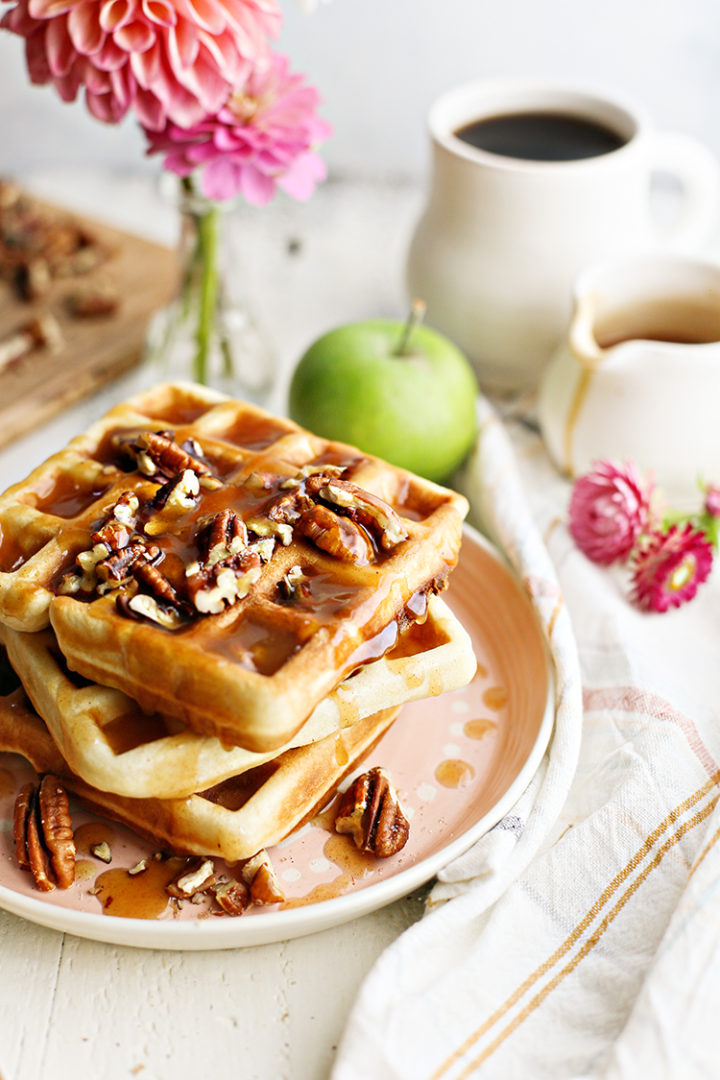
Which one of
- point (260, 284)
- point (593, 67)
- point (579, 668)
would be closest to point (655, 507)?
point (579, 668)

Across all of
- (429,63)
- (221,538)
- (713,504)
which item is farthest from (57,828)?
(429,63)

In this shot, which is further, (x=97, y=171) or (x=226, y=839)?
(x=97, y=171)

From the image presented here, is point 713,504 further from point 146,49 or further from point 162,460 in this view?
point 146,49

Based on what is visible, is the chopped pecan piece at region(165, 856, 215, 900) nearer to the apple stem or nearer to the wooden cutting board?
the apple stem

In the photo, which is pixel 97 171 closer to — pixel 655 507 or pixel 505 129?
pixel 505 129

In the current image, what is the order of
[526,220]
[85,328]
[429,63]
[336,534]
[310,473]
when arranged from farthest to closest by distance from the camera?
1. [429,63]
2. [85,328]
3. [526,220]
4. [310,473]
5. [336,534]

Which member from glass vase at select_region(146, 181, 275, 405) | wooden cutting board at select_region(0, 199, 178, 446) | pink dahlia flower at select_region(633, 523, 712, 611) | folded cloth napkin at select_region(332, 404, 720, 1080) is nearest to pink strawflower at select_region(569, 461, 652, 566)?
pink dahlia flower at select_region(633, 523, 712, 611)
